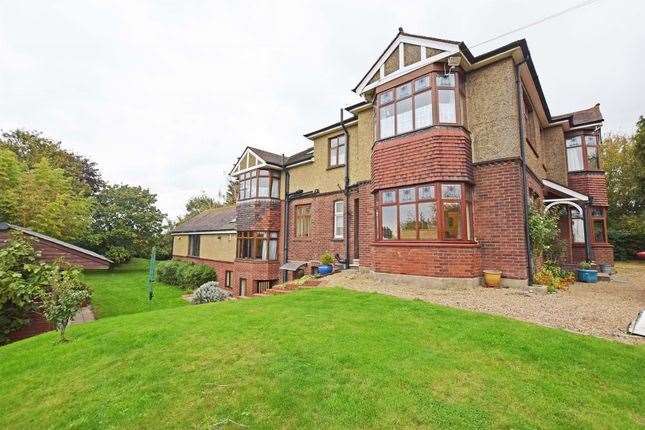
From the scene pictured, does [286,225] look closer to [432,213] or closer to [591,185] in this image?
[432,213]

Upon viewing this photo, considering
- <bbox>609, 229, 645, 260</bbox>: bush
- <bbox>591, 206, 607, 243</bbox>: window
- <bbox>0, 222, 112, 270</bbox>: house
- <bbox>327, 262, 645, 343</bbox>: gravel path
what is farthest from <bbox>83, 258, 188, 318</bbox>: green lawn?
<bbox>609, 229, 645, 260</bbox>: bush

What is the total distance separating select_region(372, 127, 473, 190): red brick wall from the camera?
30.9ft

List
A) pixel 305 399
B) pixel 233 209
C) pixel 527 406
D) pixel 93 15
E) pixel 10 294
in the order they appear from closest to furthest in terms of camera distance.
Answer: pixel 527 406, pixel 305 399, pixel 10 294, pixel 93 15, pixel 233 209

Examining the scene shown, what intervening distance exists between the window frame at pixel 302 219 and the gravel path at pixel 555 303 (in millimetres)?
6806

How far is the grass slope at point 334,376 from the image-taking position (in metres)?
2.94

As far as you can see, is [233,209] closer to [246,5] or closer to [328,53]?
[328,53]

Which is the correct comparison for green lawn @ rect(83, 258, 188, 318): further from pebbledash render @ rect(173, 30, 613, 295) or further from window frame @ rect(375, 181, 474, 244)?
window frame @ rect(375, 181, 474, 244)

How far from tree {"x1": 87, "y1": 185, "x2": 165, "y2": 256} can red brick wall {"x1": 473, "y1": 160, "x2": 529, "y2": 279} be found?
3478 centimetres

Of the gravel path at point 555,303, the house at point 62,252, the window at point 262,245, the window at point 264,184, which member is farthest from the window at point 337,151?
the house at point 62,252

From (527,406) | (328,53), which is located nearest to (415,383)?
(527,406)

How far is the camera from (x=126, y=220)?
111ft

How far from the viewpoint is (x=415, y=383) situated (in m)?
3.46

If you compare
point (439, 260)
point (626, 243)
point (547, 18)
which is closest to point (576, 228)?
point (439, 260)

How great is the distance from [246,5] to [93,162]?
3730cm
